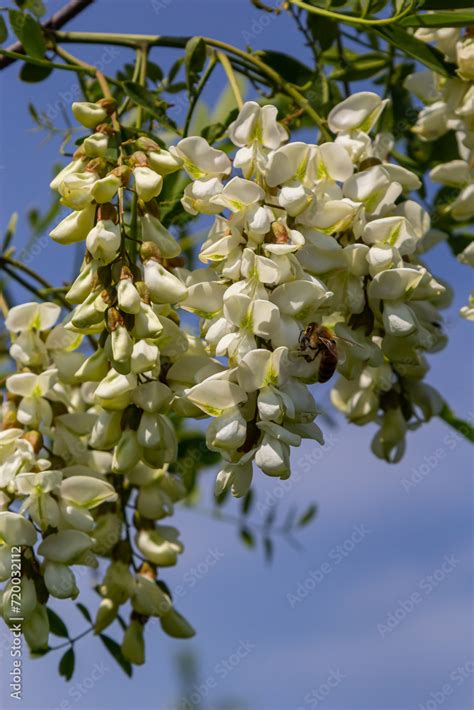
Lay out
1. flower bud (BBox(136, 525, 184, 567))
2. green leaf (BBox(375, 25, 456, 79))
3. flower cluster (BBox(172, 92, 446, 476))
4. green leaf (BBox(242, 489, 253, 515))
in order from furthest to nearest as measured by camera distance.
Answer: green leaf (BBox(242, 489, 253, 515))
flower bud (BBox(136, 525, 184, 567))
green leaf (BBox(375, 25, 456, 79))
flower cluster (BBox(172, 92, 446, 476))

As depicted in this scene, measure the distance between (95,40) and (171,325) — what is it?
1.45 feet

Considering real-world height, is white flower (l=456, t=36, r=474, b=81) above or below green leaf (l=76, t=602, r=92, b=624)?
above

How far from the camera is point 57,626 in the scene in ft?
4.00

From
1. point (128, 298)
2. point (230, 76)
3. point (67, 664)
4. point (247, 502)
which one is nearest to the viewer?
point (128, 298)

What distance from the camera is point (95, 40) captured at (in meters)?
1.19

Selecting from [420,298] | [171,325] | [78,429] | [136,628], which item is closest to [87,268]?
[171,325]

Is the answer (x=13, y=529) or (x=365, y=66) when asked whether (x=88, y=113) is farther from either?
(x=365, y=66)

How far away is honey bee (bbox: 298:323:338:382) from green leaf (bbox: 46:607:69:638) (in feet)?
1.53

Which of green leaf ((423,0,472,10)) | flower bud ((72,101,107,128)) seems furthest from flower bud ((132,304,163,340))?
green leaf ((423,0,472,10))

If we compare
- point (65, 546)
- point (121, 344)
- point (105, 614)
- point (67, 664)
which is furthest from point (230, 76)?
point (67, 664)

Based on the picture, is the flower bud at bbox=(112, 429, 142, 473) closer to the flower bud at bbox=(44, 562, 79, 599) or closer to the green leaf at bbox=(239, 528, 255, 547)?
the flower bud at bbox=(44, 562, 79, 599)

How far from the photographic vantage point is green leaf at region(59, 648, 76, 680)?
4.14 feet

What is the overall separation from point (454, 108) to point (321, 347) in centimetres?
41

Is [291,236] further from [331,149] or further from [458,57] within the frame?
[458,57]
